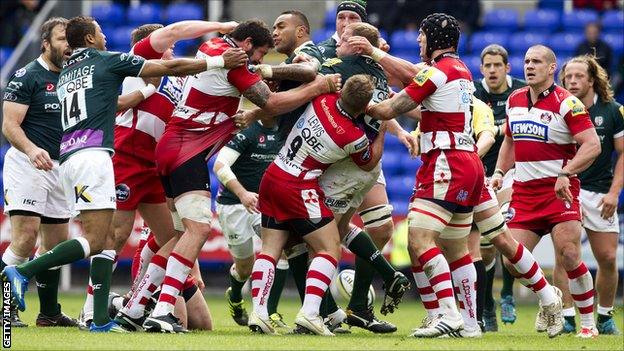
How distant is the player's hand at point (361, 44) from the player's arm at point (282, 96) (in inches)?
14.7

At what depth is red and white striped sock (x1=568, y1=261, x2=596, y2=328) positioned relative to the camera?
11.9 metres

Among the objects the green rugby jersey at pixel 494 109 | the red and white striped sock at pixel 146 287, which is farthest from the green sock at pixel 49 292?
the green rugby jersey at pixel 494 109

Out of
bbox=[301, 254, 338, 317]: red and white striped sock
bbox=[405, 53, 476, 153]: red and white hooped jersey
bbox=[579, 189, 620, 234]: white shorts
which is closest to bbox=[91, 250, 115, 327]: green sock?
bbox=[301, 254, 338, 317]: red and white striped sock

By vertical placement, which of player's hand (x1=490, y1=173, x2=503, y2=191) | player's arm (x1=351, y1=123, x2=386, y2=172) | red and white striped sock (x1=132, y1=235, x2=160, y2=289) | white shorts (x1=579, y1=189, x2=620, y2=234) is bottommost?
red and white striped sock (x1=132, y1=235, x2=160, y2=289)

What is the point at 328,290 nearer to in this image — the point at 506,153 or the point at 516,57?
the point at 506,153

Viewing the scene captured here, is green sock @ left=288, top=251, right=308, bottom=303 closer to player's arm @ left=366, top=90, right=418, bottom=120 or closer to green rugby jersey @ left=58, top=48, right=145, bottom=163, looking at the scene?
player's arm @ left=366, top=90, right=418, bottom=120

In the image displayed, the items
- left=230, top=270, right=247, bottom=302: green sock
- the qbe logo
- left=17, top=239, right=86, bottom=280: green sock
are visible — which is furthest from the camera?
left=230, top=270, right=247, bottom=302: green sock

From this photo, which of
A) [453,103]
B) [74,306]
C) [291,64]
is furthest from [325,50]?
[74,306]

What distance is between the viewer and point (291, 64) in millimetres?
10914

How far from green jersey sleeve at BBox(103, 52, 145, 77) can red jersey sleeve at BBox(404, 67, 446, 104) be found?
91.6 inches

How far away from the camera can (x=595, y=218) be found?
42.0 feet

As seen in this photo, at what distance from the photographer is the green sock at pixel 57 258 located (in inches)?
400

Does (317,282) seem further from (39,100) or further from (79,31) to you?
(39,100)

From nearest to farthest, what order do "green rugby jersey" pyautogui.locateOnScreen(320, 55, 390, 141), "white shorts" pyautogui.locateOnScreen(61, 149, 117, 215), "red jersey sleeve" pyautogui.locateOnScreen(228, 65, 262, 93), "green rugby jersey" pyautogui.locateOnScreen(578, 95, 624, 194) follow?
"white shorts" pyautogui.locateOnScreen(61, 149, 117, 215) → "red jersey sleeve" pyautogui.locateOnScreen(228, 65, 262, 93) → "green rugby jersey" pyautogui.locateOnScreen(320, 55, 390, 141) → "green rugby jersey" pyautogui.locateOnScreen(578, 95, 624, 194)
